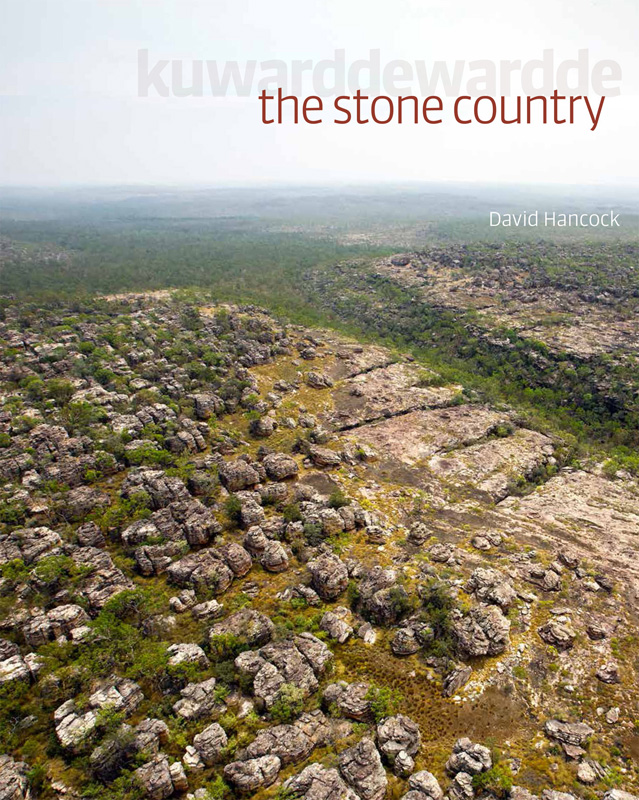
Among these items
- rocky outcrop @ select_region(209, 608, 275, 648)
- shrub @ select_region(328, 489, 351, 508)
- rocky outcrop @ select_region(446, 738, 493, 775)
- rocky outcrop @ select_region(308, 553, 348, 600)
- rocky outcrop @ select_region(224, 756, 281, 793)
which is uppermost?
shrub @ select_region(328, 489, 351, 508)

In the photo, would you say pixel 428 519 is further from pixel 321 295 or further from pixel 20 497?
pixel 321 295

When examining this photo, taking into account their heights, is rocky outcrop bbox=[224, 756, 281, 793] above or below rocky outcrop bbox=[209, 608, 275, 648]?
below

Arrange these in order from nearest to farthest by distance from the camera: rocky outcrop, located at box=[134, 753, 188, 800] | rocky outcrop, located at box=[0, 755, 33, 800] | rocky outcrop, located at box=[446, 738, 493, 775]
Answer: rocky outcrop, located at box=[0, 755, 33, 800] < rocky outcrop, located at box=[134, 753, 188, 800] < rocky outcrop, located at box=[446, 738, 493, 775]

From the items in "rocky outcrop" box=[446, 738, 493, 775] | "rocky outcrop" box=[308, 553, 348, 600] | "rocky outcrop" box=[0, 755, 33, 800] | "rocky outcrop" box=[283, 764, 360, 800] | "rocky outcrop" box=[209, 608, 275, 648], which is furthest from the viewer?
"rocky outcrop" box=[308, 553, 348, 600]

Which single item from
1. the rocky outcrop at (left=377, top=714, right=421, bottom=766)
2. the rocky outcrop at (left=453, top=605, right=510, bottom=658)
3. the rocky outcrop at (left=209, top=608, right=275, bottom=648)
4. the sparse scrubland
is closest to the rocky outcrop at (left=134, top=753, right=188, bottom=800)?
the sparse scrubland

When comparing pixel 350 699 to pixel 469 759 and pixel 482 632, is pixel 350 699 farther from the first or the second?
pixel 482 632

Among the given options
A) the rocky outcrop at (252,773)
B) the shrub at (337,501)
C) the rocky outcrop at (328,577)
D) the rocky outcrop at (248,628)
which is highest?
the shrub at (337,501)

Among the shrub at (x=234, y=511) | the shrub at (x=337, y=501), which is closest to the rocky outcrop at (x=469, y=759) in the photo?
the shrub at (x=337, y=501)

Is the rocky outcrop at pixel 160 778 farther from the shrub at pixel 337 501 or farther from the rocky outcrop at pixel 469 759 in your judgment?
the shrub at pixel 337 501

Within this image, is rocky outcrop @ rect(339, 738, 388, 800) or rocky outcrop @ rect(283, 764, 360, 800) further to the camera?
rocky outcrop @ rect(339, 738, 388, 800)

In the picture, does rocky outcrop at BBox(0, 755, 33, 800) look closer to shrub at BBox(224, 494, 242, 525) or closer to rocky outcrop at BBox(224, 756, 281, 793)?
rocky outcrop at BBox(224, 756, 281, 793)

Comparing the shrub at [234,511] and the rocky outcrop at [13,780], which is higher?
the shrub at [234,511]
